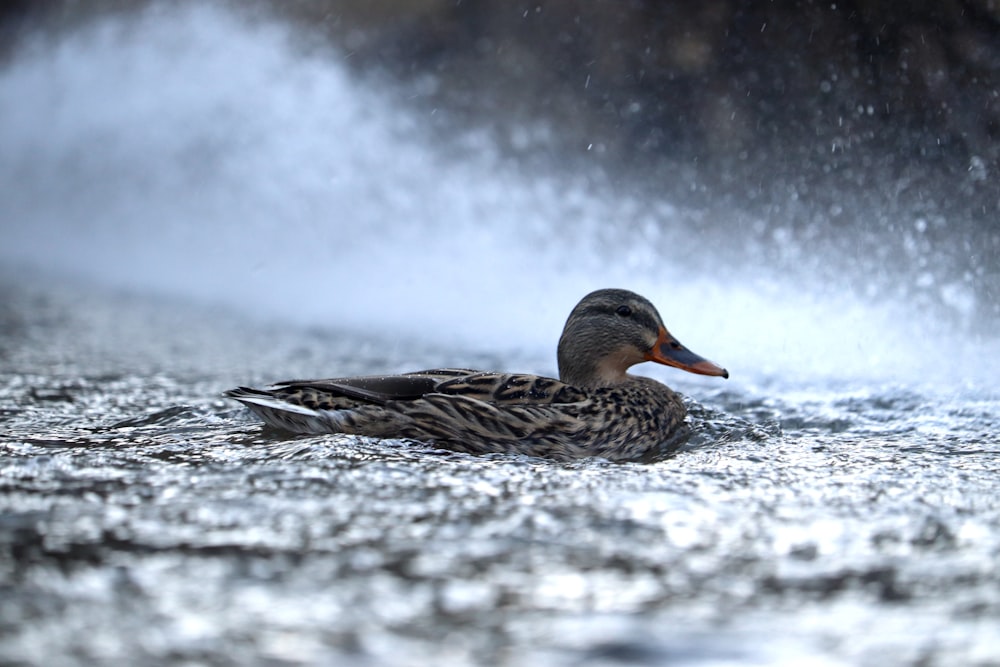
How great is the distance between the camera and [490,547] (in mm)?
2496

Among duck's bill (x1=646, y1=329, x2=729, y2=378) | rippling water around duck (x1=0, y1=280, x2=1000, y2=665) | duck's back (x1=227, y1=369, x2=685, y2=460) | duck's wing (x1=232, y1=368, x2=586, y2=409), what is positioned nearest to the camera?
rippling water around duck (x1=0, y1=280, x2=1000, y2=665)

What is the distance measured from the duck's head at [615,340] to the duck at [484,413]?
19 cm

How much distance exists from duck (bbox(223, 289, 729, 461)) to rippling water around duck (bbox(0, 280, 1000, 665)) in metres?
0.10

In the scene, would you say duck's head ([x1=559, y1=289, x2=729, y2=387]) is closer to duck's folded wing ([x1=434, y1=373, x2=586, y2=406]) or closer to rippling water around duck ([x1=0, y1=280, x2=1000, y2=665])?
rippling water around duck ([x1=0, y1=280, x2=1000, y2=665])

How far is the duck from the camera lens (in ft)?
12.0

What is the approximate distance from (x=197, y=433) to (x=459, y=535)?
155 cm

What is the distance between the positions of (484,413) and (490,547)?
1188 mm

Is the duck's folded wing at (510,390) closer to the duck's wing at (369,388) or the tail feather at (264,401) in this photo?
the duck's wing at (369,388)

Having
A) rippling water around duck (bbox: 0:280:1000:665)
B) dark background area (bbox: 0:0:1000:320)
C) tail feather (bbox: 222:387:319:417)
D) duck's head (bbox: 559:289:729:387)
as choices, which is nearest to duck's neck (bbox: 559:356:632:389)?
duck's head (bbox: 559:289:729:387)

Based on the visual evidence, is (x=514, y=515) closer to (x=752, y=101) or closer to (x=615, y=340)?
(x=615, y=340)

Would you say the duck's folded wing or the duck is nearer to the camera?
the duck

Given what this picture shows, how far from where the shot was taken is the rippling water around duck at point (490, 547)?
1.97m

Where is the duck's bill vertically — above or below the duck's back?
above

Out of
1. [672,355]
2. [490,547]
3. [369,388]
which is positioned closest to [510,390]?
[369,388]
